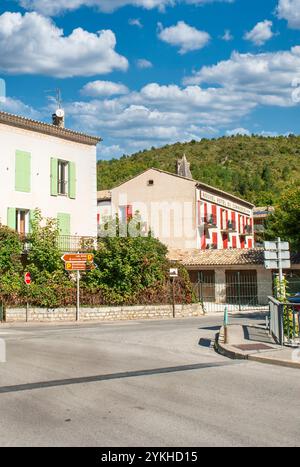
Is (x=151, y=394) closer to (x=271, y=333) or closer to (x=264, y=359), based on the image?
(x=264, y=359)

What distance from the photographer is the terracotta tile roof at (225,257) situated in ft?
123

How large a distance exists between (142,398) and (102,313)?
18245 mm

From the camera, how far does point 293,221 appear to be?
1559 inches

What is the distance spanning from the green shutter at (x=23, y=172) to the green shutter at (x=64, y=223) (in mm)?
2553

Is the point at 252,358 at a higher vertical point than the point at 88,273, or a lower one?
lower

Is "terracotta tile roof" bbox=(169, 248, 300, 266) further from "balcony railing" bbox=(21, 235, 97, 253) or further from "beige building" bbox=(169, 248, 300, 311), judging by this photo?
"balcony railing" bbox=(21, 235, 97, 253)

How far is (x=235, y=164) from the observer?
100500mm

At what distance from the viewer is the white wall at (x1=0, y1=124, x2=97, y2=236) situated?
2820cm

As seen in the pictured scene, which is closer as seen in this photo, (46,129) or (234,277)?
(46,129)

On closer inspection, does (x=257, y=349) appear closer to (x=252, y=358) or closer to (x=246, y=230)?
(x=252, y=358)

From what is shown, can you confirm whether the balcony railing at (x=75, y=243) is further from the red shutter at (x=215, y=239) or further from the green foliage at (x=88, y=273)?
the red shutter at (x=215, y=239)

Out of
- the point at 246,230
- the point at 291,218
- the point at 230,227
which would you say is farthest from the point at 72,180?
the point at 246,230

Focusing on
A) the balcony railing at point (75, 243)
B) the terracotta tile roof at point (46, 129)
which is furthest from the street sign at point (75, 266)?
the terracotta tile roof at point (46, 129)

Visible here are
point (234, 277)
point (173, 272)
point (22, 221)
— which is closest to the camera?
point (173, 272)
